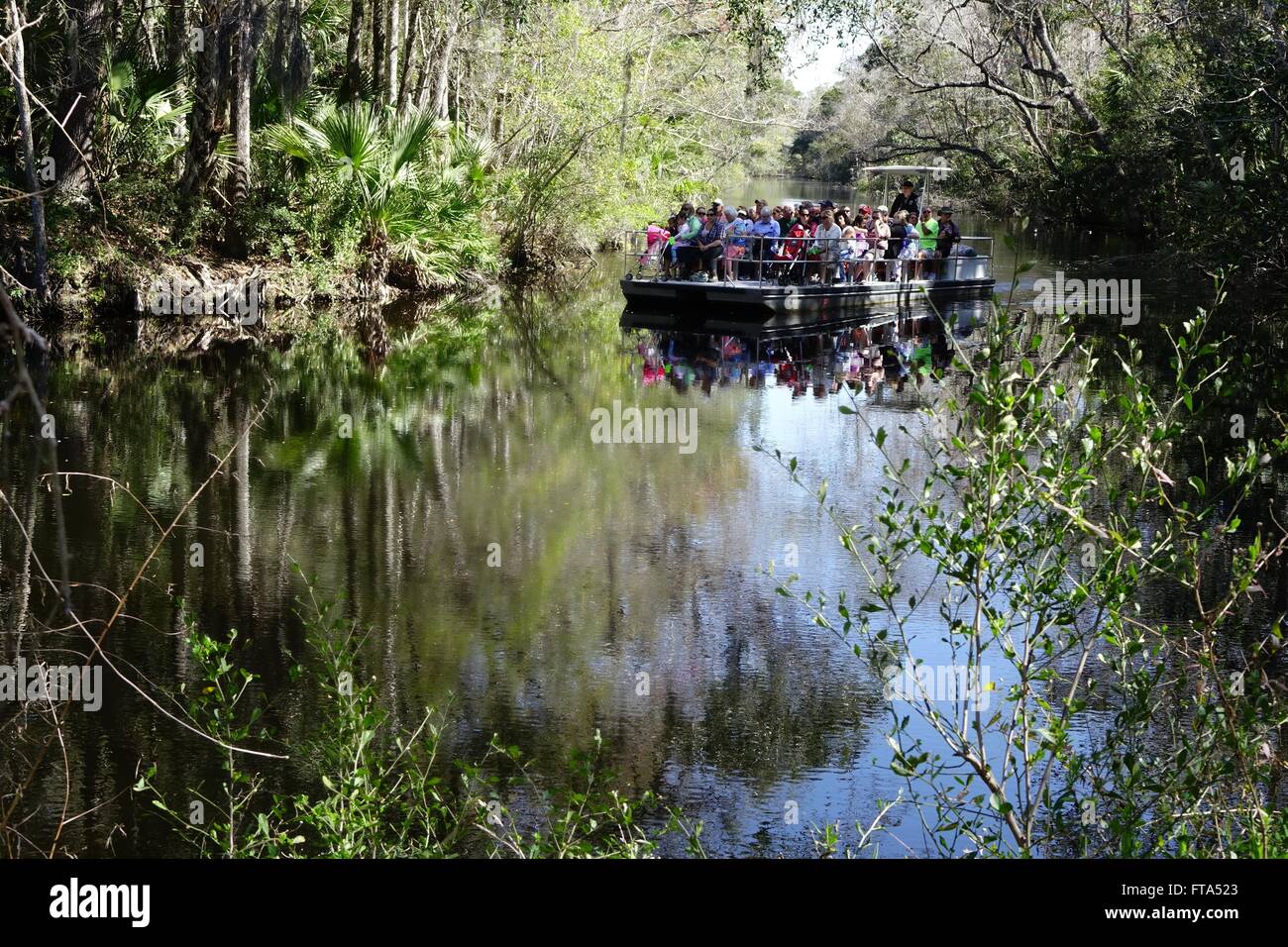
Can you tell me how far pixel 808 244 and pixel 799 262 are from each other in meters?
1.02

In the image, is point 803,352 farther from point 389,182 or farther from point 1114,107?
point 1114,107

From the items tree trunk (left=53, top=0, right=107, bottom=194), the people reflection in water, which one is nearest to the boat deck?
the people reflection in water

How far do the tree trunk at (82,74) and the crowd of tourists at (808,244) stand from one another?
10.8 metres

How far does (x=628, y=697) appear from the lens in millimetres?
7320

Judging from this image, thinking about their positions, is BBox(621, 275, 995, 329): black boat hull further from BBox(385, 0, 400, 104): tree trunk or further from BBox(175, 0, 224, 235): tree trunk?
BBox(175, 0, 224, 235): tree trunk

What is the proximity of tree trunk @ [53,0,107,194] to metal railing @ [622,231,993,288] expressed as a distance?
10078mm

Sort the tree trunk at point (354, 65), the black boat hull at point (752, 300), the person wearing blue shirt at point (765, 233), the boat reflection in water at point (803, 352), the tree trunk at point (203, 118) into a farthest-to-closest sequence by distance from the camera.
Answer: the person wearing blue shirt at point (765, 233) < the tree trunk at point (354, 65) < the black boat hull at point (752, 300) < the tree trunk at point (203, 118) < the boat reflection in water at point (803, 352)

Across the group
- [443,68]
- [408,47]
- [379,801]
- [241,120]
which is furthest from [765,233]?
[379,801]

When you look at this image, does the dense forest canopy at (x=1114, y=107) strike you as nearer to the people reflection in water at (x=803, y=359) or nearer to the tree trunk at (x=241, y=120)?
the people reflection in water at (x=803, y=359)

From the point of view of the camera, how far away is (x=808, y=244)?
84.6 ft

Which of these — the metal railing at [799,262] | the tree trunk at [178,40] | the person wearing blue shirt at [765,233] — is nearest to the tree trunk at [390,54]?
the tree trunk at [178,40]

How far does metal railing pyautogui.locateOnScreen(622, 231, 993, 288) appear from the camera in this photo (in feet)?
83.7

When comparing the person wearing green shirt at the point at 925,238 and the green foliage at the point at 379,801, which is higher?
the person wearing green shirt at the point at 925,238

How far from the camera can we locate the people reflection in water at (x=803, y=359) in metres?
18.0
